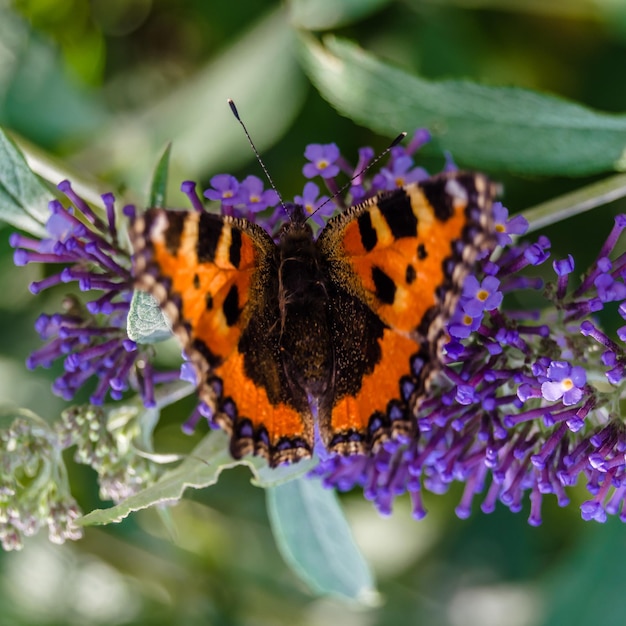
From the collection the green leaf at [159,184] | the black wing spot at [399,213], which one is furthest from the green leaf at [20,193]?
the black wing spot at [399,213]

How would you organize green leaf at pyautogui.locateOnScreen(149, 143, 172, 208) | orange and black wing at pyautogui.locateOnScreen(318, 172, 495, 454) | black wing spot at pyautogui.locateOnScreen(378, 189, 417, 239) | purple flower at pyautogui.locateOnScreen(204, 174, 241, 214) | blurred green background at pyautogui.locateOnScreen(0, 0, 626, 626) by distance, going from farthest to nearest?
blurred green background at pyautogui.locateOnScreen(0, 0, 626, 626) → purple flower at pyautogui.locateOnScreen(204, 174, 241, 214) → green leaf at pyautogui.locateOnScreen(149, 143, 172, 208) → black wing spot at pyautogui.locateOnScreen(378, 189, 417, 239) → orange and black wing at pyautogui.locateOnScreen(318, 172, 495, 454)

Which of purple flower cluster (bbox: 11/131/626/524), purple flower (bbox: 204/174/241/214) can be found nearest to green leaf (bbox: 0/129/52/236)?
purple flower cluster (bbox: 11/131/626/524)

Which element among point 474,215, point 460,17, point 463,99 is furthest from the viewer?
point 460,17

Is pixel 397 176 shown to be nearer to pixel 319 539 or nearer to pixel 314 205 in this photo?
pixel 314 205

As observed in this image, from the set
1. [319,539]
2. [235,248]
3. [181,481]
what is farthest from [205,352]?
[319,539]

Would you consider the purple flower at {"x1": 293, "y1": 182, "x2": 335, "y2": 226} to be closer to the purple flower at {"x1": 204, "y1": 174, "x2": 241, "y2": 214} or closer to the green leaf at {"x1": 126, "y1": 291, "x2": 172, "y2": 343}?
the purple flower at {"x1": 204, "y1": 174, "x2": 241, "y2": 214}

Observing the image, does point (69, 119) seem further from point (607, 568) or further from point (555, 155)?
point (607, 568)

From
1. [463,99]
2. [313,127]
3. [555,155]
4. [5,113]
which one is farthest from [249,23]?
[555,155]

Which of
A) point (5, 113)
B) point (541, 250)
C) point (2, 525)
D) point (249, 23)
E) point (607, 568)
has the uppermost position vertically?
point (249, 23)
